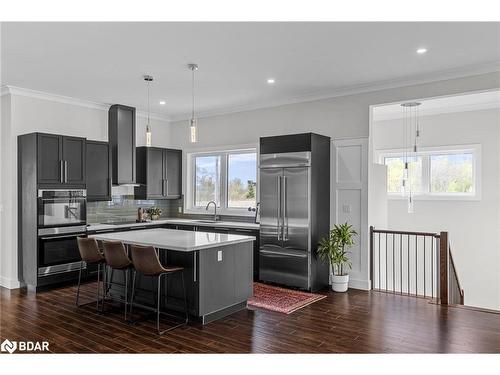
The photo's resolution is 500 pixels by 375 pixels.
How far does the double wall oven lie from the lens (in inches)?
217

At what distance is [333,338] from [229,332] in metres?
1.02

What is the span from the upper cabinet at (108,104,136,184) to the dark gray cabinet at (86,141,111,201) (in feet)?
0.50

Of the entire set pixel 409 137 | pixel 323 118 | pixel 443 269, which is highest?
pixel 323 118

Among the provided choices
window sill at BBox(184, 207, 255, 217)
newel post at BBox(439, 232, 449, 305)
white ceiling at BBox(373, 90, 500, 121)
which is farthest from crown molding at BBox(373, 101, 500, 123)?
window sill at BBox(184, 207, 255, 217)

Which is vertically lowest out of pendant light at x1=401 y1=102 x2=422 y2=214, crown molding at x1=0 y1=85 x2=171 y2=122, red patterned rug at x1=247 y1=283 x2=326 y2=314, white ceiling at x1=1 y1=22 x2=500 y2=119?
red patterned rug at x1=247 y1=283 x2=326 y2=314

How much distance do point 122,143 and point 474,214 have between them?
6.18 meters

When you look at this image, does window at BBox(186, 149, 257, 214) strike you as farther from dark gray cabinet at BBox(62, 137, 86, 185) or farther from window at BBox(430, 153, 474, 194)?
window at BBox(430, 153, 474, 194)

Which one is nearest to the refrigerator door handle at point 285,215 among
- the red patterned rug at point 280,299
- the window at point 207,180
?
the red patterned rug at point 280,299

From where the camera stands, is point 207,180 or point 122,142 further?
point 207,180

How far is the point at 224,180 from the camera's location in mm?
7672

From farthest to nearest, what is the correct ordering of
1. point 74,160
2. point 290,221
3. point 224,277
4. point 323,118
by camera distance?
point 323,118 → point 74,160 → point 290,221 → point 224,277

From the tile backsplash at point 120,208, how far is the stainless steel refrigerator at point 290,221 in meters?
2.85

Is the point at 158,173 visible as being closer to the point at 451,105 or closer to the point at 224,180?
the point at 224,180

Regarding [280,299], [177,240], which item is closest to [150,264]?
[177,240]
